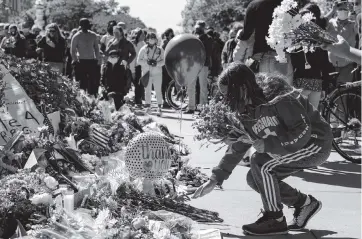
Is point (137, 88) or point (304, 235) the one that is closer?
point (304, 235)

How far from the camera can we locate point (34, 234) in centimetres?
369

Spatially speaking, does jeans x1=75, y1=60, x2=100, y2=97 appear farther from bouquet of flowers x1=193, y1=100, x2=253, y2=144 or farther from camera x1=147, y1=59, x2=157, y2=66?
bouquet of flowers x1=193, y1=100, x2=253, y2=144

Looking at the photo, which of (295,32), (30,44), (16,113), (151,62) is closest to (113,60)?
(151,62)

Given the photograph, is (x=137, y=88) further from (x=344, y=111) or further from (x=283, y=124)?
(x=283, y=124)

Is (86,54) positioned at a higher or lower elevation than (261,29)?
Answer: lower

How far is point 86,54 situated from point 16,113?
23.5 ft

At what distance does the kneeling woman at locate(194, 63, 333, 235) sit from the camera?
443cm

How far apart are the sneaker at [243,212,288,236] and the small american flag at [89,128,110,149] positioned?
8.42ft

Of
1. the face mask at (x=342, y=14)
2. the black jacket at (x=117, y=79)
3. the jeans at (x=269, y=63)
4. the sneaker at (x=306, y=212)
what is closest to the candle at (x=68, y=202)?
the sneaker at (x=306, y=212)

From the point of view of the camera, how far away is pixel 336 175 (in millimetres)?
6992

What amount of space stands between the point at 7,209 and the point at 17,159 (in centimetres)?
127

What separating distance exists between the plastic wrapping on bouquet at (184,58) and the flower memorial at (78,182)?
832 mm

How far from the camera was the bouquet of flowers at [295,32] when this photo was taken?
3844 mm

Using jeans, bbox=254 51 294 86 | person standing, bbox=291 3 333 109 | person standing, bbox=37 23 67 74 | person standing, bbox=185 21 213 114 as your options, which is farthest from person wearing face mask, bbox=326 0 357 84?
person standing, bbox=37 23 67 74
